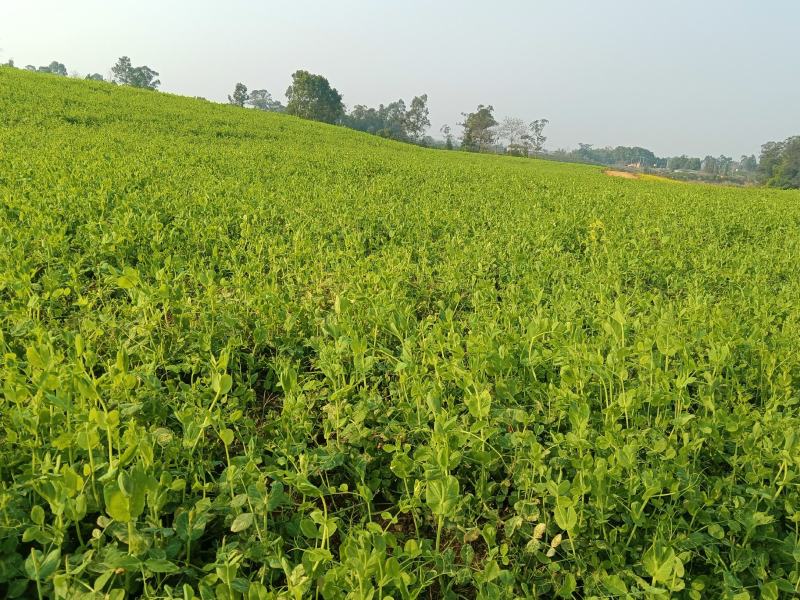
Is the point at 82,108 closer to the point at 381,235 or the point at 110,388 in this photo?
the point at 381,235

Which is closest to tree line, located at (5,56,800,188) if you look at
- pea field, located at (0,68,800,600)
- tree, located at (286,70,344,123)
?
tree, located at (286,70,344,123)

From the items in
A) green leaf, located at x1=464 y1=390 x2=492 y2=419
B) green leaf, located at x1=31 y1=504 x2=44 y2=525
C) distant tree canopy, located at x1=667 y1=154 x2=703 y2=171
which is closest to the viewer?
green leaf, located at x1=31 y1=504 x2=44 y2=525

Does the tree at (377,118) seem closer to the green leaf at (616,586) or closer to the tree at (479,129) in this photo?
the tree at (479,129)

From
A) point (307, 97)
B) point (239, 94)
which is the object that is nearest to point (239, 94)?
point (239, 94)

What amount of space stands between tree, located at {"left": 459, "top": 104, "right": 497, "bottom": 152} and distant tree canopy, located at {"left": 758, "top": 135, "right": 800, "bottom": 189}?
43.9 m

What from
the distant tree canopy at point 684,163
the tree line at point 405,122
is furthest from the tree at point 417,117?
the distant tree canopy at point 684,163

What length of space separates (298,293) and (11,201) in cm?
335

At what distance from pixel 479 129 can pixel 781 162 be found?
57925 mm

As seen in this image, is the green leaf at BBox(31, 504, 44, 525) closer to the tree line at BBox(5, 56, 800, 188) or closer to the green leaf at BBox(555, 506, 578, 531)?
the green leaf at BBox(555, 506, 578, 531)

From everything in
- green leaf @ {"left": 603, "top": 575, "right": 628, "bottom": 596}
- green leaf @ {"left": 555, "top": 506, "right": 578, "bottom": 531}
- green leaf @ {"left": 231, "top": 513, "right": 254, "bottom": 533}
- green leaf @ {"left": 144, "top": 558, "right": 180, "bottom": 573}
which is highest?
green leaf @ {"left": 555, "top": 506, "right": 578, "bottom": 531}

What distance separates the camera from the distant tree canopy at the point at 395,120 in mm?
96750

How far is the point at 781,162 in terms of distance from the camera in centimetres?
9144

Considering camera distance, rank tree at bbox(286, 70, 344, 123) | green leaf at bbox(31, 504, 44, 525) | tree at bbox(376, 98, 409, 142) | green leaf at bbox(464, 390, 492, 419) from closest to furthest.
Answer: green leaf at bbox(31, 504, 44, 525), green leaf at bbox(464, 390, 492, 419), tree at bbox(286, 70, 344, 123), tree at bbox(376, 98, 409, 142)

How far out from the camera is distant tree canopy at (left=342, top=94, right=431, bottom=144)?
317 feet
